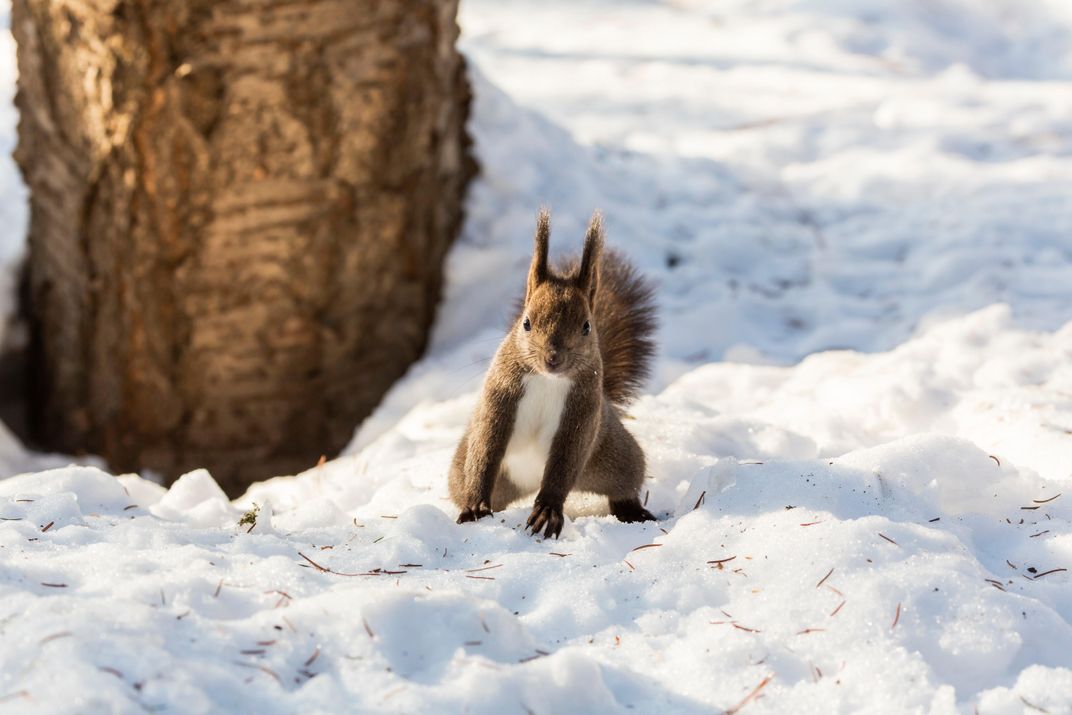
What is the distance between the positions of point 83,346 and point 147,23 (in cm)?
139

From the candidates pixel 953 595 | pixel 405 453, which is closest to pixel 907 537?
pixel 953 595

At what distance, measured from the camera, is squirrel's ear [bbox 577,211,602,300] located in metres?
2.54

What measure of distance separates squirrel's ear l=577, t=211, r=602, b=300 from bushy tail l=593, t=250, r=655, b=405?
0.38m

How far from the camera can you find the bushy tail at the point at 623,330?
10.1ft

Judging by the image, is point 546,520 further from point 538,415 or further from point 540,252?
point 540,252

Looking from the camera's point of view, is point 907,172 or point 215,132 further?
point 907,172

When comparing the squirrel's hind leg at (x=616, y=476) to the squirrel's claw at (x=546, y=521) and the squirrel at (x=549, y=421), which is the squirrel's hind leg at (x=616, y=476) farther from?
the squirrel's claw at (x=546, y=521)

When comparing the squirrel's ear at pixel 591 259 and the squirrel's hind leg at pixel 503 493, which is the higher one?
the squirrel's ear at pixel 591 259

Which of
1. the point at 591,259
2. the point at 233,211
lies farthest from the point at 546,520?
the point at 233,211

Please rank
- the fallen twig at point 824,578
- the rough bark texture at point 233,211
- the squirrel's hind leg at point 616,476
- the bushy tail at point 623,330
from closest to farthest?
the fallen twig at point 824,578 → the squirrel's hind leg at point 616,476 → the bushy tail at point 623,330 → the rough bark texture at point 233,211

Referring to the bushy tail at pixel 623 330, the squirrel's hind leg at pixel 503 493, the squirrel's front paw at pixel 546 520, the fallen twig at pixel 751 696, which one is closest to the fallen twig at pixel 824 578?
the fallen twig at pixel 751 696

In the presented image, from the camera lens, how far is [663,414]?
11.0 feet

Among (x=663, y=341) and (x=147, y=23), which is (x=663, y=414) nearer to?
(x=663, y=341)

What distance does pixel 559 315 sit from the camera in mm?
A: 2516
